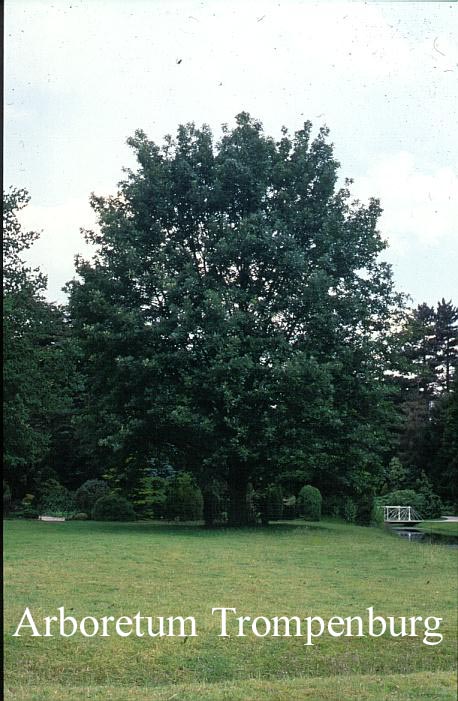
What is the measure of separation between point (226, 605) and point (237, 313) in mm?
12204

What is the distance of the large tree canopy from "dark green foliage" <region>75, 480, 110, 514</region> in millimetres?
7943

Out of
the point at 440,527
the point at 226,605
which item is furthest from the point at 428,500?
the point at 226,605

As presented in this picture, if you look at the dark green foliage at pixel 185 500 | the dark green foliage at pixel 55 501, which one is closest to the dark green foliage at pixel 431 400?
the dark green foliage at pixel 185 500

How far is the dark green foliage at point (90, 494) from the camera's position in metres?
33.8

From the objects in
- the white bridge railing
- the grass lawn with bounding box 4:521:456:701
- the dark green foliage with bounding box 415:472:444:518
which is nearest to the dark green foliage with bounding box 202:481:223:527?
the grass lawn with bounding box 4:521:456:701

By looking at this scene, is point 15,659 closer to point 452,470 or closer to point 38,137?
point 38,137

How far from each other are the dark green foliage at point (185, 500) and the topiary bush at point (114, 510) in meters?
1.57

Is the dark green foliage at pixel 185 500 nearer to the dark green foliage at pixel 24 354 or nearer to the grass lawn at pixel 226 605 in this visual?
the dark green foliage at pixel 24 354

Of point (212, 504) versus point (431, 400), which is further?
point (431, 400)

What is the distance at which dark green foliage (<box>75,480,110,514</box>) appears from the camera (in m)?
33.8

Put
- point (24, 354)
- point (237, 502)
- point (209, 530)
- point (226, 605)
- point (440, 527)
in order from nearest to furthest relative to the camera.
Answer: point (226, 605), point (209, 530), point (237, 502), point (24, 354), point (440, 527)

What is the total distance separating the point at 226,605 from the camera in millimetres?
11539

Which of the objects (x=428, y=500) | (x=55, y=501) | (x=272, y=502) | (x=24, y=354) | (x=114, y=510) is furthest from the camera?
(x=428, y=500)

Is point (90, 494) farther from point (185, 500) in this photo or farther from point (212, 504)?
point (212, 504)
